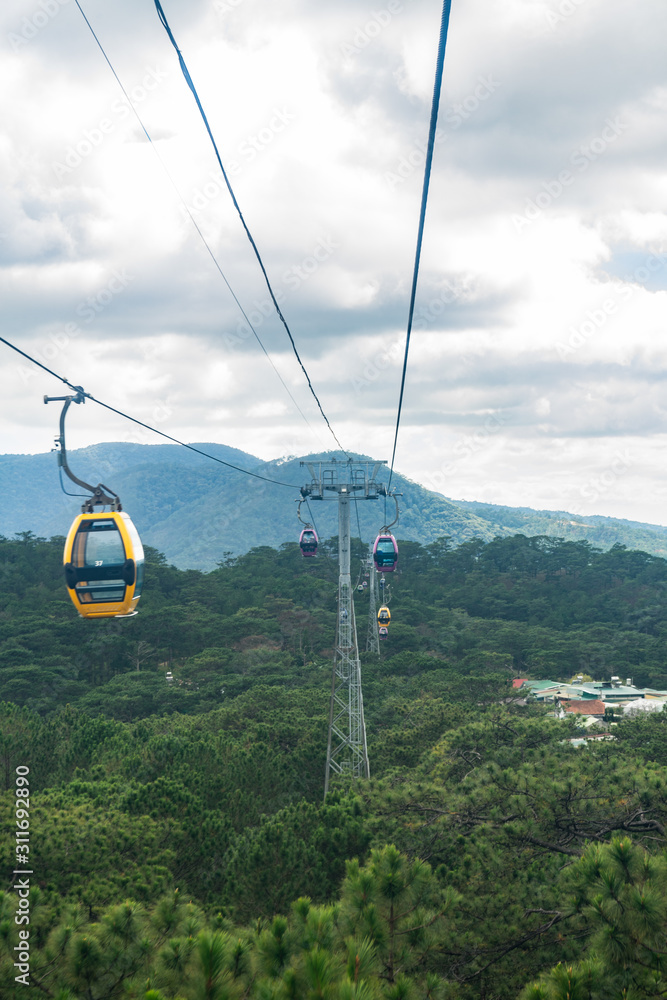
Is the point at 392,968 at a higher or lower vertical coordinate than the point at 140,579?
lower

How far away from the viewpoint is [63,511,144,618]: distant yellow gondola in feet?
28.9

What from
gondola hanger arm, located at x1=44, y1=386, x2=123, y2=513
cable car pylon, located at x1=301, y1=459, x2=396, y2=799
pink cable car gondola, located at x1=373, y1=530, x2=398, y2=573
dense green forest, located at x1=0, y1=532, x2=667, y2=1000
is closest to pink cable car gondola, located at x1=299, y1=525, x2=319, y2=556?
cable car pylon, located at x1=301, y1=459, x2=396, y2=799

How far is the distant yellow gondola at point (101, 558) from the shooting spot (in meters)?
8.80

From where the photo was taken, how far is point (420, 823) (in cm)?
1134

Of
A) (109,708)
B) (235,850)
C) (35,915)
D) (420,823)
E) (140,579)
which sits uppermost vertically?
(140,579)

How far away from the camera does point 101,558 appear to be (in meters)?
8.85

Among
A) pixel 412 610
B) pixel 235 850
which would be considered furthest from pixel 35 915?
pixel 412 610

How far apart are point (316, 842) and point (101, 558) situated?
9118mm

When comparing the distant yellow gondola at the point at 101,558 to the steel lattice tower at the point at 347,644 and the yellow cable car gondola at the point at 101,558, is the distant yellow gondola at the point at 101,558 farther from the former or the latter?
the steel lattice tower at the point at 347,644

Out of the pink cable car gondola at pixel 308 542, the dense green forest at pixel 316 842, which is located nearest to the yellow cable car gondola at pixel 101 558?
the dense green forest at pixel 316 842

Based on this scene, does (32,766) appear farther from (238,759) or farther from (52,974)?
(52,974)

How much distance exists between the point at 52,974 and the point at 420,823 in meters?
5.73

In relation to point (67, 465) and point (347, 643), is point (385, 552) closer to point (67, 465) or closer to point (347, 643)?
point (347, 643)

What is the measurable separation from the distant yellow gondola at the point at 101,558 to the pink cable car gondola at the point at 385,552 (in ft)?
37.2
